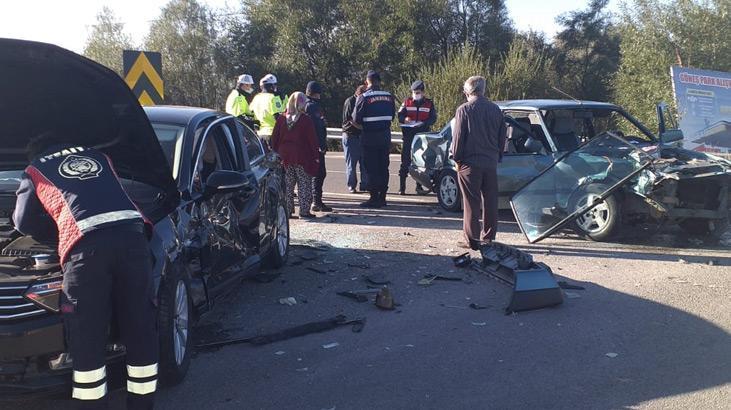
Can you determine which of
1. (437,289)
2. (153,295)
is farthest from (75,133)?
(437,289)

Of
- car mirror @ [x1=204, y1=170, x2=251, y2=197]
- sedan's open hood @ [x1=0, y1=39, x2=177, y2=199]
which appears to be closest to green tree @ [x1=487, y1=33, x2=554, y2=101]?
car mirror @ [x1=204, y1=170, x2=251, y2=197]

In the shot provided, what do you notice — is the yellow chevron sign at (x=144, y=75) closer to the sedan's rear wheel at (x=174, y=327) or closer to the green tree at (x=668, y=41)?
the sedan's rear wheel at (x=174, y=327)

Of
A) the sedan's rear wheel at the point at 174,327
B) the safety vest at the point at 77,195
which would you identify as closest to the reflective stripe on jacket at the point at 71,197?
the safety vest at the point at 77,195

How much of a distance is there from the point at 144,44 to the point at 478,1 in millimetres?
17297

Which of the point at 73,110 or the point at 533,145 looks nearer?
the point at 73,110

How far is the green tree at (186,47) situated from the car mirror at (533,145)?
93.9 feet

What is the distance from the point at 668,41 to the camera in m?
22.0

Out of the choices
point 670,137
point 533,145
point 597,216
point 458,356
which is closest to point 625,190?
point 597,216

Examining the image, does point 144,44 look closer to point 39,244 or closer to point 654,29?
point 654,29

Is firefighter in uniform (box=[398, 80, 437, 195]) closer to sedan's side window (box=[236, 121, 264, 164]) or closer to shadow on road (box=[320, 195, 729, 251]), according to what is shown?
shadow on road (box=[320, 195, 729, 251])

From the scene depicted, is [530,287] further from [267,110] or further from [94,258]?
[267,110]

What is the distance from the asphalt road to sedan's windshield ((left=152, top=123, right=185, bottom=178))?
1353 mm

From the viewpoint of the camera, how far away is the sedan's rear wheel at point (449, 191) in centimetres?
1060

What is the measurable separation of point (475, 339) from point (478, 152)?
3018mm
